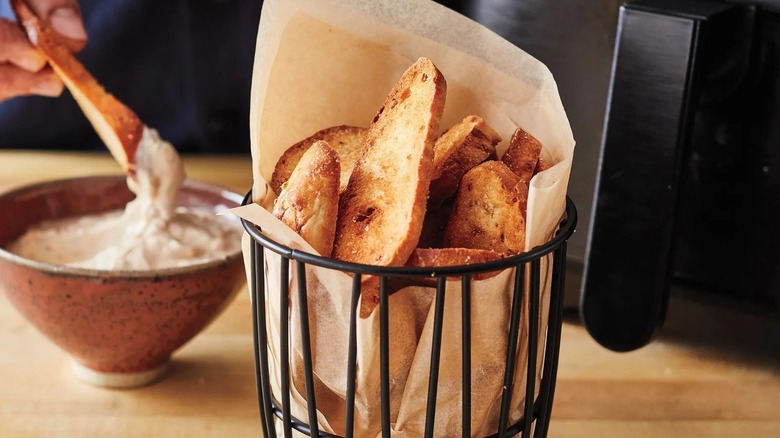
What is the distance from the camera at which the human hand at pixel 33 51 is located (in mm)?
672

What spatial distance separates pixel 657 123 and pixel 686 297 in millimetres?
163

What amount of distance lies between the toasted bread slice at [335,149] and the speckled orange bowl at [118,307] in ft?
0.43

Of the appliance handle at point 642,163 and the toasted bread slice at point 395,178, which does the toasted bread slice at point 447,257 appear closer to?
the toasted bread slice at point 395,178

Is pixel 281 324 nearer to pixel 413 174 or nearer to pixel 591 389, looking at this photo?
pixel 413 174

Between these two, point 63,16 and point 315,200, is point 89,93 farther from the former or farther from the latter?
point 315,200

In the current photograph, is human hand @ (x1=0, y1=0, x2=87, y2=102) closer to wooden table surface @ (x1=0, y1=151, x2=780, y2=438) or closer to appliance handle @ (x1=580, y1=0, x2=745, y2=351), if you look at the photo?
wooden table surface @ (x1=0, y1=151, x2=780, y2=438)

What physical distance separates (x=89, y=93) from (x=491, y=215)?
0.36 m

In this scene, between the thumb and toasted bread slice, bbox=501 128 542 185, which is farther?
the thumb

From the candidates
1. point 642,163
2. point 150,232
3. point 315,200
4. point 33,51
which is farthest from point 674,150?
point 33,51

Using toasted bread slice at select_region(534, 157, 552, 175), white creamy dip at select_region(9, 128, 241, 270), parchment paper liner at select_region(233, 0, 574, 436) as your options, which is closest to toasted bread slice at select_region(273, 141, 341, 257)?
parchment paper liner at select_region(233, 0, 574, 436)

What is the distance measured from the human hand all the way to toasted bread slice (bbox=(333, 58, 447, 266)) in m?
0.34

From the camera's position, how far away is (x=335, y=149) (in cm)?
50

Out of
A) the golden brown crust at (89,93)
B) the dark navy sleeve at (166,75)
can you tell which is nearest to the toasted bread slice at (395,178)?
the golden brown crust at (89,93)

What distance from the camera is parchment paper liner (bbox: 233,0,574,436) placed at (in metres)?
0.42
